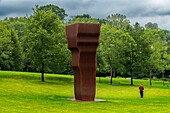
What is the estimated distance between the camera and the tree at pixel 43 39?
4672 cm

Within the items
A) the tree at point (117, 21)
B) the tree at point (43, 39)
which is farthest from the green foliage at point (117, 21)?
the tree at point (43, 39)

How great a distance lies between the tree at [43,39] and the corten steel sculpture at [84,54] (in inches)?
840

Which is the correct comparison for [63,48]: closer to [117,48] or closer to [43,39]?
[43,39]

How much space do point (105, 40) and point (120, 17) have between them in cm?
2601

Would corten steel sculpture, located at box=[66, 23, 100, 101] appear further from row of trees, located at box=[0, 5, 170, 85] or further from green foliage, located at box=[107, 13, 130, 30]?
green foliage, located at box=[107, 13, 130, 30]

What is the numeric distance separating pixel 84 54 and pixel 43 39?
23.1 metres

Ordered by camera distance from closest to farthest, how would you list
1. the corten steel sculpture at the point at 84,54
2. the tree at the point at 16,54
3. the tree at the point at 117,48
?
the corten steel sculpture at the point at 84,54 < the tree at the point at 117,48 < the tree at the point at 16,54

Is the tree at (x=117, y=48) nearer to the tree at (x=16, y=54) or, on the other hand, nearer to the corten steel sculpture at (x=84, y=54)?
the tree at (x=16, y=54)

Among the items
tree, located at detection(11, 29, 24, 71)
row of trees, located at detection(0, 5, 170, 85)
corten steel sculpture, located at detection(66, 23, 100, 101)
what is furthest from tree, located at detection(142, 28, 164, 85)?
corten steel sculpture, located at detection(66, 23, 100, 101)

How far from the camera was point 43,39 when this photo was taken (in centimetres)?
4709

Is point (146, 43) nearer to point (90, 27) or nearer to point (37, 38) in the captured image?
point (37, 38)

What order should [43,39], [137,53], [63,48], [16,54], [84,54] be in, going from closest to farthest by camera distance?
[84,54] < [43,39] < [63,48] < [137,53] < [16,54]

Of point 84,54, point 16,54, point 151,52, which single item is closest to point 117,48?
point 151,52

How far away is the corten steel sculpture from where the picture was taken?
81.9 feet
